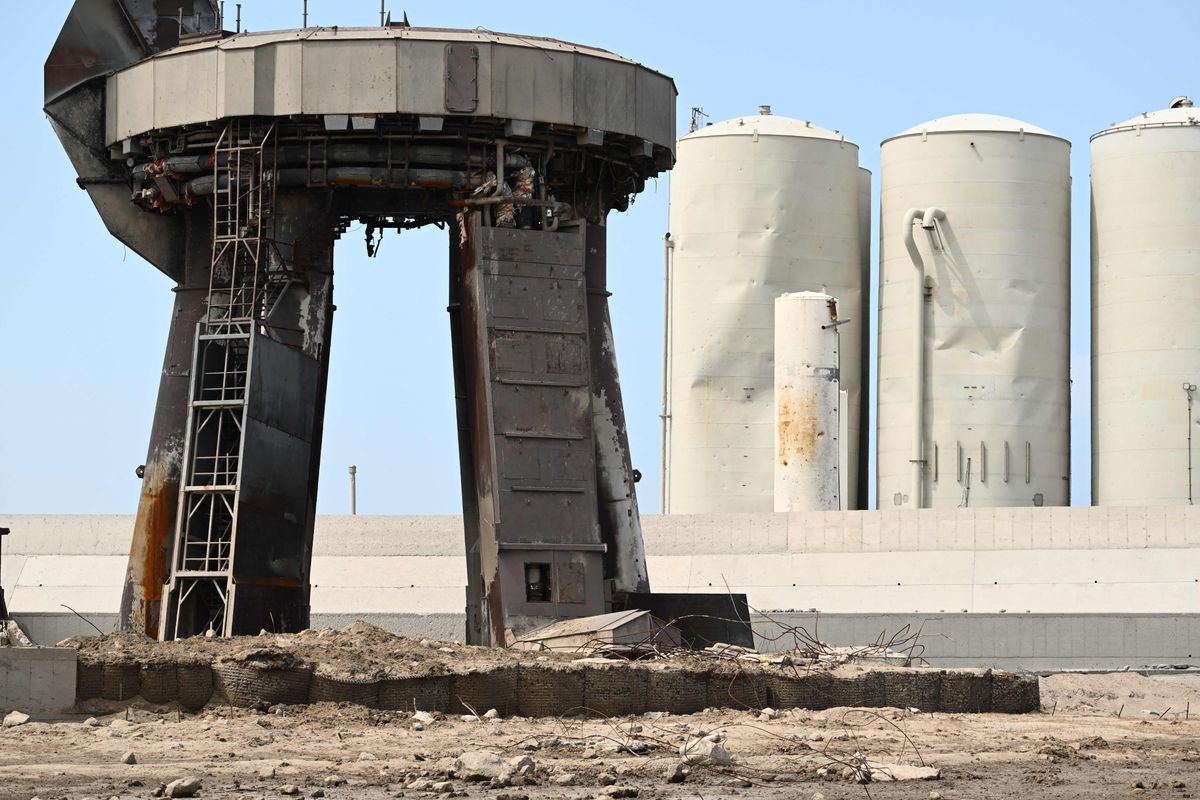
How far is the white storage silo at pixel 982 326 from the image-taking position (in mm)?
49688

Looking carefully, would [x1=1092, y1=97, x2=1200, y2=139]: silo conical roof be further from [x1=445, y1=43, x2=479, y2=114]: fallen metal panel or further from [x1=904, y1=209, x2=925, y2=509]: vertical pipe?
[x1=445, y1=43, x2=479, y2=114]: fallen metal panel

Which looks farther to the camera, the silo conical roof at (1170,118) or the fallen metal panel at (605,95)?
the silo conical roof at (1170,118)

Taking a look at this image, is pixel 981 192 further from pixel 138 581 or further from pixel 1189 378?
pixel 138 581

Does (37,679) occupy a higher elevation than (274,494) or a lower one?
lower

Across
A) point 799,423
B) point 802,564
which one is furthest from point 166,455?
point 799,423

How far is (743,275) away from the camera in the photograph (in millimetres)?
51594

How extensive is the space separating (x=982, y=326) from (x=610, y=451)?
2179 cm

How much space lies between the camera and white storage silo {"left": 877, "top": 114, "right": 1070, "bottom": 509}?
49.7 metres

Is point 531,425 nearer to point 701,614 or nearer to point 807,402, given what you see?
point 701,614

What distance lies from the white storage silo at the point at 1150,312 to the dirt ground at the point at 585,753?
26503 millimetres

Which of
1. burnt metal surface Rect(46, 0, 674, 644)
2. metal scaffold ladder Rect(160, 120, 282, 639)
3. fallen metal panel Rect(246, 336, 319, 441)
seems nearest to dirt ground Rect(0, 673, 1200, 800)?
burnt metal surface Rect(46, 0, 674, 644)

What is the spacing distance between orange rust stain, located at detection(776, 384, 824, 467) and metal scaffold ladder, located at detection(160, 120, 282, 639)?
20339mm

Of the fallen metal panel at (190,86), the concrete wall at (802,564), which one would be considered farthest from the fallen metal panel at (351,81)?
the concrete wall at (802,564)

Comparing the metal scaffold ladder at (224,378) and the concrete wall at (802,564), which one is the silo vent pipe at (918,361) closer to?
the concrete wall at (802,564)
